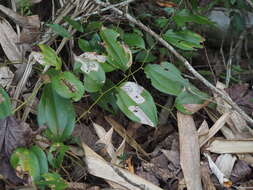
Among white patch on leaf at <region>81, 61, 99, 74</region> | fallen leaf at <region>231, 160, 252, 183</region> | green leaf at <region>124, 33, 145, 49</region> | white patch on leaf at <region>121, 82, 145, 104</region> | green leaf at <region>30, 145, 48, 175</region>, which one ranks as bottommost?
fallen leaf at <region>231, 160, 252, 183</region>

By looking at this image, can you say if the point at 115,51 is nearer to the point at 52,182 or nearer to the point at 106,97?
the point at 106,97

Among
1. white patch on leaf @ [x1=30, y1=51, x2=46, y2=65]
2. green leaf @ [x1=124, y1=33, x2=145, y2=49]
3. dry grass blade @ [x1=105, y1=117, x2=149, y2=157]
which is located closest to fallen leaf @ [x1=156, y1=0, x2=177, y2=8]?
green leaf @ [x1=124, y1=33, x2=145, y2=49]

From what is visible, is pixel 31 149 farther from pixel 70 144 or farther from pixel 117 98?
pixel 117 98

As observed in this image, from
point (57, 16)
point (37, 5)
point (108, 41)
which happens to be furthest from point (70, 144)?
point (37, 5)

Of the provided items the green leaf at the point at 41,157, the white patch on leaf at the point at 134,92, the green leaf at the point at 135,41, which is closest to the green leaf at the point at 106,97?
the white patch on leaf at the point at 134,92

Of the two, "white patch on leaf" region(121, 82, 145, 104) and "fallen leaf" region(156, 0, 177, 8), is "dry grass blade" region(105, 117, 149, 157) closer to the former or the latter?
"white patch on leaf" region(121, 82, 145, 104)

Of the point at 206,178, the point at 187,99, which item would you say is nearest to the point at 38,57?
the point at 187,99

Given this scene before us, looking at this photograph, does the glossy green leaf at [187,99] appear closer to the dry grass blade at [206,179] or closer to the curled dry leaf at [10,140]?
the dry grass blade at [206,179]
